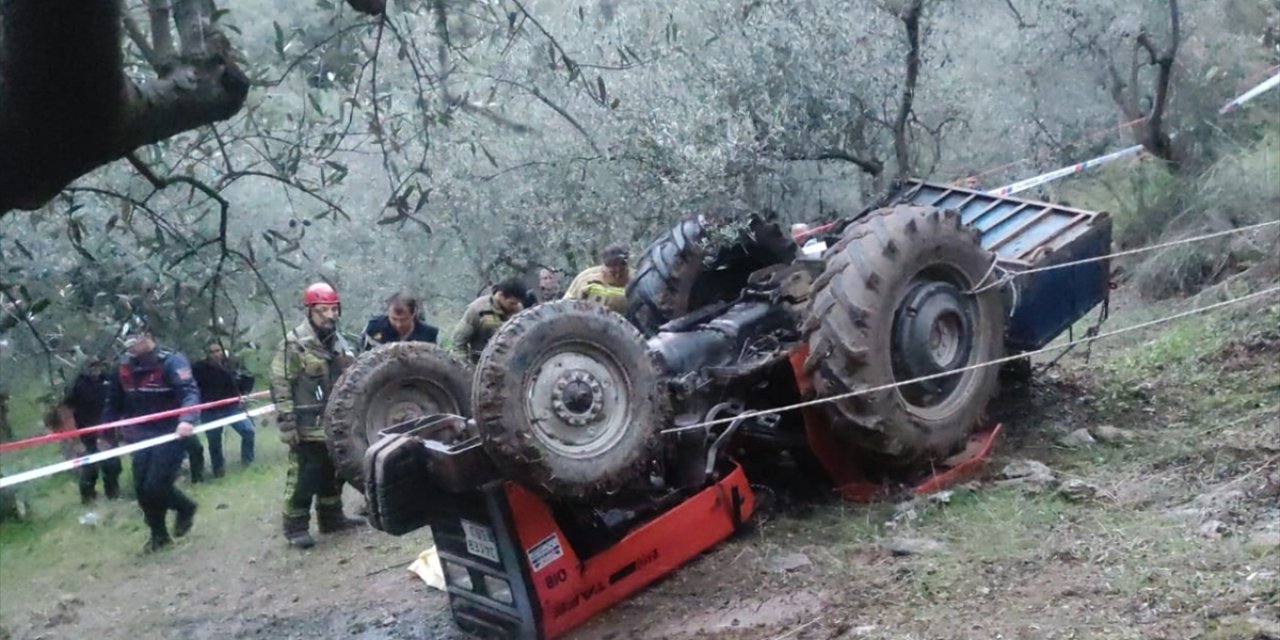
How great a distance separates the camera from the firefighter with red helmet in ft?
25.2

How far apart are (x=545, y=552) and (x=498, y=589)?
0.32 meters

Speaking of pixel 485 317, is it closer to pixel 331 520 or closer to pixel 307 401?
pixel 307 401

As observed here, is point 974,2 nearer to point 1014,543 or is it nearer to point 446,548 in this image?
point 1014,543

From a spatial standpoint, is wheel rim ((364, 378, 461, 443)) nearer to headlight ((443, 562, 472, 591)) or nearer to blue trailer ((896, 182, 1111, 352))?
headlight ((443, 562, 472, 591))

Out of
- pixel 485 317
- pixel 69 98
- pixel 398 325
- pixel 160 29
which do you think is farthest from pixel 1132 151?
pixel 69 98

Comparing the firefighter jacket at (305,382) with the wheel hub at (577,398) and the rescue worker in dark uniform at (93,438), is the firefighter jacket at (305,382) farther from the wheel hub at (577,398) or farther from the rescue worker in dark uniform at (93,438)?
the wheel hub at (577,398)

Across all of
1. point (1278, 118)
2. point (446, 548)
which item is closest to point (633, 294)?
point (446, 548)

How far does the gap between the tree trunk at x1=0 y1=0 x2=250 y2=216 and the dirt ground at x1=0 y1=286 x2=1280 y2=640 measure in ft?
9.66

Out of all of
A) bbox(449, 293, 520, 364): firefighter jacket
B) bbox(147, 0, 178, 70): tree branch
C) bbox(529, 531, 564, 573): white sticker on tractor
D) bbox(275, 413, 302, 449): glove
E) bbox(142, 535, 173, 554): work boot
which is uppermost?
bbox(147, 0, 178, 70): tree branch

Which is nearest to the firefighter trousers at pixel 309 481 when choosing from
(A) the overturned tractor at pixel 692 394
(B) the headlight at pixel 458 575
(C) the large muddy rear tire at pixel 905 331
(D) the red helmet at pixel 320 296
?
(D) the red helmet at pixel 320 296

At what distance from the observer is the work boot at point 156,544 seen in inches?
326

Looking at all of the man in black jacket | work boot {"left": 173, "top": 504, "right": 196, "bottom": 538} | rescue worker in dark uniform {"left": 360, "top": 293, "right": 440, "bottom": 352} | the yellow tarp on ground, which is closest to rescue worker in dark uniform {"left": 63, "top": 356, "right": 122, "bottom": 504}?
the man in black jacket

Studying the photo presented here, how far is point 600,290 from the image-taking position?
24.4ft

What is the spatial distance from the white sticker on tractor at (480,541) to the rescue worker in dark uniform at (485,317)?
286 centimetres
